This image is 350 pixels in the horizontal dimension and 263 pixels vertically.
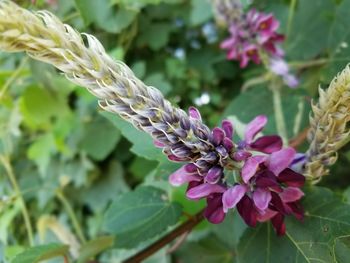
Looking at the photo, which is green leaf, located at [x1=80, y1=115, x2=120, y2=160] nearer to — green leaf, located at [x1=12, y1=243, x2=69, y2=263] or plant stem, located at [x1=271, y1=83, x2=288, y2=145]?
plant stem, located at [x1=271, y1=83, x2=288, y2=145]

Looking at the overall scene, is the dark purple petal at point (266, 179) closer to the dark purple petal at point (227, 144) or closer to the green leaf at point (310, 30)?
the dark purple petal at point (227, 144)

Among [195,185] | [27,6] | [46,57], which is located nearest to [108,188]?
[27,6]

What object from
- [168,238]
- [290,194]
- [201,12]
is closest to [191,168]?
[290,194]

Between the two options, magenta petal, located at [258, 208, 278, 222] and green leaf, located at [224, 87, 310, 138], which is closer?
magenta petal, located at [258, 208, 278, 222]

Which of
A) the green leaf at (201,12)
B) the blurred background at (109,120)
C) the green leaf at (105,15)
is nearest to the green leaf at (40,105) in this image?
the blurred background at (109,120)

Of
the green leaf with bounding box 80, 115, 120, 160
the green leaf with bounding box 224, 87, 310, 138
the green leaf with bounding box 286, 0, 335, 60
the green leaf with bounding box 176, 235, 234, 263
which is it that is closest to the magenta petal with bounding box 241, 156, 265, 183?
the green leaf with bounding box 224, 87, 310, 138

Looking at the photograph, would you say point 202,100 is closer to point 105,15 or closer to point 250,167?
point 105,15

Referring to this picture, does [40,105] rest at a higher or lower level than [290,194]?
higher
